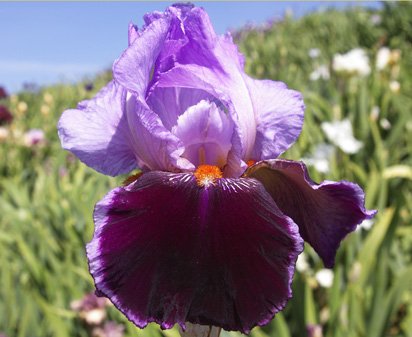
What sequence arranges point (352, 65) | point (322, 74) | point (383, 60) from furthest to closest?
1. point (322, 74)
2. point (383, 60)
3. point (352, 65)

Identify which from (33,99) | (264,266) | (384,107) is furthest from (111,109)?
(33,99)

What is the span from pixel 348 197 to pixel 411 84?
4.12m

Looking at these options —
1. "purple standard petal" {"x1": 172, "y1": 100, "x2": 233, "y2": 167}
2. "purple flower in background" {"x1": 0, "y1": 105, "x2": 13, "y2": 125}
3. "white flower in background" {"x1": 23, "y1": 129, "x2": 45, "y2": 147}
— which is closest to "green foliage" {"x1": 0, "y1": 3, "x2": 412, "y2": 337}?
"white flower in background" {"x1": 23, "y1": 129, "x2": 45, "y2": 147}

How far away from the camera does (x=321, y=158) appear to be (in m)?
2.50

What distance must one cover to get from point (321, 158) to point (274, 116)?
5.76 feet

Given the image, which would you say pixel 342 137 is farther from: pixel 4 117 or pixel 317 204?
pixel 4 117

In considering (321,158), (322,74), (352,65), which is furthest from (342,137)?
(322,74)

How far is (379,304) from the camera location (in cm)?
159

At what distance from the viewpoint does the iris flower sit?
0.59 metres

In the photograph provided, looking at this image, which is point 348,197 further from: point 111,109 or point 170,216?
point 111,109

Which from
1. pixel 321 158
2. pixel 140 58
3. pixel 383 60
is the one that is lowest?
pixel 383 60

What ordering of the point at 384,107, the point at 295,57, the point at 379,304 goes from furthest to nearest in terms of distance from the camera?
the point at 295,57, the point at 384,107, the point at 379,304

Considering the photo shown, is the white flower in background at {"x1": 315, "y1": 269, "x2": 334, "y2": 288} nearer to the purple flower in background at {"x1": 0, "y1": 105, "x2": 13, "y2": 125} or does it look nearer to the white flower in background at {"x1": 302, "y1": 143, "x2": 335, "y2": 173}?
the white flower in background at {"x1": 302, "y1": 143, "x2": 335, "y2": 173}

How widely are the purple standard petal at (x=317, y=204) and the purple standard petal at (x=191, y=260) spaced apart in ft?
0.35
